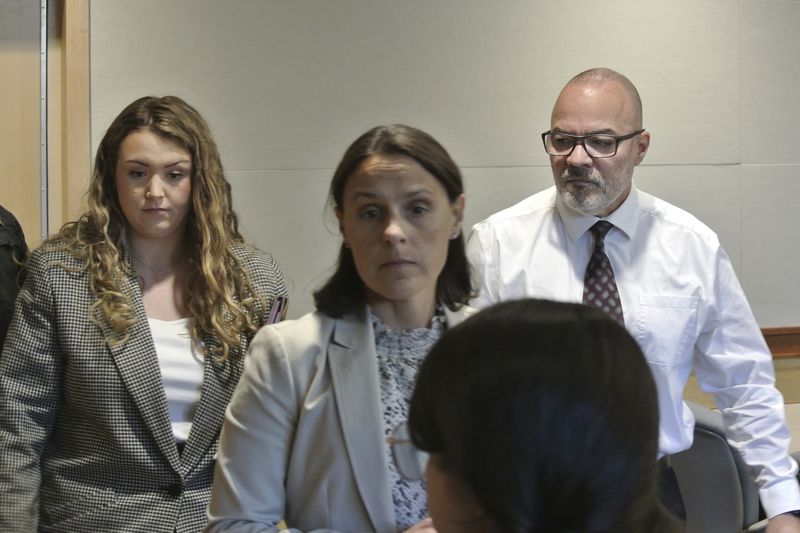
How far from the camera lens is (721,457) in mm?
2736

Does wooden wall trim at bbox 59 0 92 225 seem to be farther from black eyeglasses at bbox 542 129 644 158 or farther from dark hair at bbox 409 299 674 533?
dark hair at bbox 409 299 674 533

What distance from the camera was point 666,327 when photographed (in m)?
2.48

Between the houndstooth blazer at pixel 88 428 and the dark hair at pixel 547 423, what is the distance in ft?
4.80

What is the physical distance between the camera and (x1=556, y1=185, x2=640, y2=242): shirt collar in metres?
2.60

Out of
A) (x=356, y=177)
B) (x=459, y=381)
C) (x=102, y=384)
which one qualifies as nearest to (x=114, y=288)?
(x=102, y=384)

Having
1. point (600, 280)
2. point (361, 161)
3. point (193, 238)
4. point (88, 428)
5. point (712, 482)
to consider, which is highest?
point (361, 161)

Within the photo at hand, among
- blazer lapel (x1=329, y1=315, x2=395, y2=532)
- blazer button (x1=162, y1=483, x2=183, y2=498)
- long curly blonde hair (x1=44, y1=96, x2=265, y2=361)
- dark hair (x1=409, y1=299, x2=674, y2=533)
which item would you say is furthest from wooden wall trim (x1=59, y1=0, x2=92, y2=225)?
dark hair (x1=409, y1=299, x2=674, y2=533)

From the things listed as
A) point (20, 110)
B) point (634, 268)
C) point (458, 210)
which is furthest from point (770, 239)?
point (20, 110)

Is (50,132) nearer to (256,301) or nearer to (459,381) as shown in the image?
(256,301)

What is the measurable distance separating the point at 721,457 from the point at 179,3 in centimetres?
259

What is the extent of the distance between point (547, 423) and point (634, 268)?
6.06 ft

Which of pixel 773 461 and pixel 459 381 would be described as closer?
pixel 459 381

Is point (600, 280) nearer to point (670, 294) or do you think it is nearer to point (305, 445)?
point (670, 294)

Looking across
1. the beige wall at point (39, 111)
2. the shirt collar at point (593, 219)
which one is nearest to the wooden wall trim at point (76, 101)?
the beige wall at point (39, 111)
